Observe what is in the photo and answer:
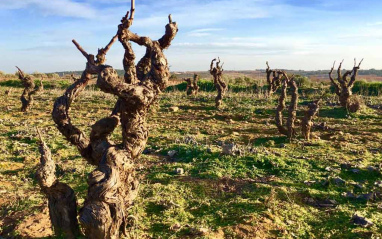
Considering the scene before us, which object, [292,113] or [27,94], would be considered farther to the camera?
[27,94]

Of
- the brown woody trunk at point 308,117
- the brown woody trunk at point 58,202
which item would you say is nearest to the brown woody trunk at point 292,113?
the brown woody trunk at point 308,117

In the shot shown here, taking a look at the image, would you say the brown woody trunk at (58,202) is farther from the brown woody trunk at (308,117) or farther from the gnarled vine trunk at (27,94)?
the gnarled vine trunk at (27,94)

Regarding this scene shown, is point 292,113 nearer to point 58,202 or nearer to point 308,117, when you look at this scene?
point 308,117

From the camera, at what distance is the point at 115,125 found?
464 centimetres

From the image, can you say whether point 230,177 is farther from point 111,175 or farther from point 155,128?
point 155,128

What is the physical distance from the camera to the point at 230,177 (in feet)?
23.2

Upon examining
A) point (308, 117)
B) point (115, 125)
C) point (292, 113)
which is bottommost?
point (308, 117)

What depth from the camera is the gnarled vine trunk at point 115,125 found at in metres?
3.84

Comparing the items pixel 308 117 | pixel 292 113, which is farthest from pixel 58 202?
pixel 308 117

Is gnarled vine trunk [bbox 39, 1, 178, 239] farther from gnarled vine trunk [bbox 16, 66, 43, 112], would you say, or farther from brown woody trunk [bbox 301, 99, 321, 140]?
gnarled vine trunk [bbox 16, 66, 43, 112]

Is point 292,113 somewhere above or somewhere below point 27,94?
below

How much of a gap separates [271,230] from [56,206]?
313 centimetres

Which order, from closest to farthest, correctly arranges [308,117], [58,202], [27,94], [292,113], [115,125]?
[58,202], [115,125], [308,117], [292,113], [27,94]

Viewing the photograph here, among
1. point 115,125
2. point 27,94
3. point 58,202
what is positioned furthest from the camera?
point 27,94
